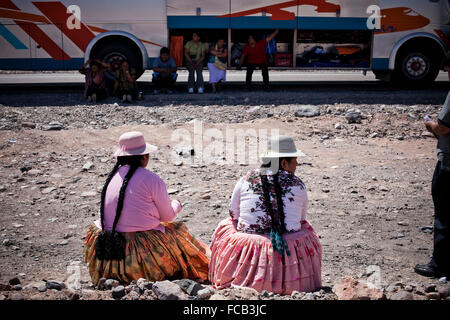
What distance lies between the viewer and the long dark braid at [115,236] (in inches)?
144

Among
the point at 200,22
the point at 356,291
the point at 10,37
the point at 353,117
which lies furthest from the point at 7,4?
the point at 356,291

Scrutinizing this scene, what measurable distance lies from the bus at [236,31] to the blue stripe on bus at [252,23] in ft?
0.08

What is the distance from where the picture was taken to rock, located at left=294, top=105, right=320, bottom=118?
9.52m

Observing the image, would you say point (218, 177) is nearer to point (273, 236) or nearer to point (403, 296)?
point (273, 236)

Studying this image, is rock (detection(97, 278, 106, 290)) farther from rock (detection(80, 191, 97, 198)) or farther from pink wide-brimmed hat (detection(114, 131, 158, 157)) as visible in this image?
rock (detection(80, 191, 97, 198))

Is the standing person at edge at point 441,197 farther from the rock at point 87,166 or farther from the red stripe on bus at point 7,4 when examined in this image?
the red stripe on bus at point 7,4

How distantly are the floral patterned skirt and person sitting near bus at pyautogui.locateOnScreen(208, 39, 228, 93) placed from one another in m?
8.86

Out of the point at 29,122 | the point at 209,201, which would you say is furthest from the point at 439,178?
the point at 29,122

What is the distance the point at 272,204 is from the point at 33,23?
409 inches

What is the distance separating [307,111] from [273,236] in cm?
637

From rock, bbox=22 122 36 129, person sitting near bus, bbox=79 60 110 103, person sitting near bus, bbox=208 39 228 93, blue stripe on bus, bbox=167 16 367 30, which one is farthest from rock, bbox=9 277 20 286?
blue stripe on bus, bbox=167 16 367 30

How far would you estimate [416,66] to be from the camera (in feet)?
43.1

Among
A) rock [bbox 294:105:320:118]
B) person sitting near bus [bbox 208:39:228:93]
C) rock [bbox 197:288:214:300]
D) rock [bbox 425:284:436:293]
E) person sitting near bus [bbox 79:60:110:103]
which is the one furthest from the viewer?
person sitting near bus [bbox 208:39:228:93]

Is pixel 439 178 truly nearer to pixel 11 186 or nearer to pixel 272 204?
pixel 272 204
